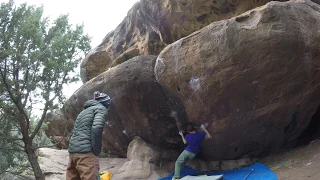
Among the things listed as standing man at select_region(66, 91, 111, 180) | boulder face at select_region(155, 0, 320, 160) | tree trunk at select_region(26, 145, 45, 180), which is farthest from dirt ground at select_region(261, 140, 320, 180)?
tree trunk at select_region(26, 145, 45, 180)

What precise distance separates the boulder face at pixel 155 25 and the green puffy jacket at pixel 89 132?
441 cm

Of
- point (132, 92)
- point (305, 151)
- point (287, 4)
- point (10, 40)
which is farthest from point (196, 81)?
point (10, 40)

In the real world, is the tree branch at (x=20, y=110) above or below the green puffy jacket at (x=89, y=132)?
above

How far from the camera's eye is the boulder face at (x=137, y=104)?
28.0 feet

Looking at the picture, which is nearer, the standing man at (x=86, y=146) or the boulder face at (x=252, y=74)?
the standing man at (x=86, y=146)

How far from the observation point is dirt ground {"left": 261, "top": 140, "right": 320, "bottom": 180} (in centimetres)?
642

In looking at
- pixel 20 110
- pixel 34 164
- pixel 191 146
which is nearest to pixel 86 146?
pixel 34 164

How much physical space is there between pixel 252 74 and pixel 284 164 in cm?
224

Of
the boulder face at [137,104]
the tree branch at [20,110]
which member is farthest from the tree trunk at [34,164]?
the boulder face at [137,104]

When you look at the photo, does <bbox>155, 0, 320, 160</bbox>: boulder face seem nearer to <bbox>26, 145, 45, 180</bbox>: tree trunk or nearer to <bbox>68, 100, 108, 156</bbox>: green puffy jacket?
<bbox>68, 100, 108, 156</bbox>: green puffy jacket

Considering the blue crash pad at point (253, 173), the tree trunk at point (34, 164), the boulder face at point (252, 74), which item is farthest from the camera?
the tree trunk at point (34, 164)

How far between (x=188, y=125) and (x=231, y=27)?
8.79 feet

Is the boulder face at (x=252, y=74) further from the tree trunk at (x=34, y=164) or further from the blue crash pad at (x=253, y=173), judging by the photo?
the tree trunk at (x=34, y=164)

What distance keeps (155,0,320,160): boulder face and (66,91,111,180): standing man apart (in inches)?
109
